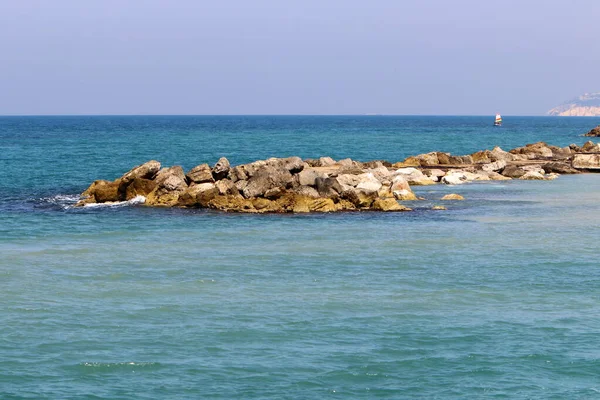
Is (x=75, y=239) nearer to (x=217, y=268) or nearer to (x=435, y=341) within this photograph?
(x=217, y=268)

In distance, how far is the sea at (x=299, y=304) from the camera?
61.4 ft

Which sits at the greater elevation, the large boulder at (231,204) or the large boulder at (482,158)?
the large boulder at (482,158)

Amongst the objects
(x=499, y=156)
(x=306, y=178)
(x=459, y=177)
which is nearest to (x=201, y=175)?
(x=306, y=178)

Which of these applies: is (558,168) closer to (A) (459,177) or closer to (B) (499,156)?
(B) (499,156)

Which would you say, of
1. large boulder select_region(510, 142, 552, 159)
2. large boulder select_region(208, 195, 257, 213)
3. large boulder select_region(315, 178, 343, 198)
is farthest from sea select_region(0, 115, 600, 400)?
large boulder select_region(510, 142, 552, 159)

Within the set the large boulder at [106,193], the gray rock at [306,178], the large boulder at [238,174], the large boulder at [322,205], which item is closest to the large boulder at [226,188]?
the large boulder at [238,174]

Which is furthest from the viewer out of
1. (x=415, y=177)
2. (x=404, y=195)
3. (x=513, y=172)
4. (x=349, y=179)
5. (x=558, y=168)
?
(x=558, y=168)

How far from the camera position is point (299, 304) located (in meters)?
24.9

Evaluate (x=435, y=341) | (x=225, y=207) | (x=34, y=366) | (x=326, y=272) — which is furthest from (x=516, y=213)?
(x=34, y=366)

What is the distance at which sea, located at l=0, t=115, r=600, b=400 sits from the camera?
18719 millimetres

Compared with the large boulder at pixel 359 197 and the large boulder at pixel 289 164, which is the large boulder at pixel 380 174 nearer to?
the large boulder at pixel 289 164

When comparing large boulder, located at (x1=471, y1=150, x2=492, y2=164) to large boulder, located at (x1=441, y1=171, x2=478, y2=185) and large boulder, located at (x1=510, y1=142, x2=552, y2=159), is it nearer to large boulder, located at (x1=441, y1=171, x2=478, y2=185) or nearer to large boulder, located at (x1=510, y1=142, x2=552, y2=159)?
large boulder, located at (x1=510, y1=142, x2=552, y2=159)

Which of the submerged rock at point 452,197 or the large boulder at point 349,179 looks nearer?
the large boulder at point 349,179

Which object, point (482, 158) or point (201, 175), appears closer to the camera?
point (201, 175)
